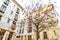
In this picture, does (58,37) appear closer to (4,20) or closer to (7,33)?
(7,33)

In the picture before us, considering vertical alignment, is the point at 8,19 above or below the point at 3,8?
below

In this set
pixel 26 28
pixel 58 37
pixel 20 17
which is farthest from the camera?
pixel 20 17

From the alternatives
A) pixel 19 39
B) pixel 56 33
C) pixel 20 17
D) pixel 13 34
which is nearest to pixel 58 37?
pixel 56 33

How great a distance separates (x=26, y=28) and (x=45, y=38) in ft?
8.02

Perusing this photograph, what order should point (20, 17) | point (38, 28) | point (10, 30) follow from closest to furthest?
1. point (38, 28)
2. point (10, 30)
3. point (20, 17)

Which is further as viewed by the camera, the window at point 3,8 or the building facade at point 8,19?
the window at point 3,8

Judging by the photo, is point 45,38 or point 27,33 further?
point 27,33

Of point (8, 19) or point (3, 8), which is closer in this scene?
point (3, 8)

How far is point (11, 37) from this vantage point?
24.5 ft

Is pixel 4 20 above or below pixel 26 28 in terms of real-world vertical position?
above

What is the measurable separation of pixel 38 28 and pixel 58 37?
2.61 m

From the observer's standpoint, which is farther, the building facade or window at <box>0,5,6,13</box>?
window at <box>0,5,6,13</box>

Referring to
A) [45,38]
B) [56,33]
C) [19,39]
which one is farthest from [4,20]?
[56,33]

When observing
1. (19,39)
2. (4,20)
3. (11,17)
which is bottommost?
(19,39)
